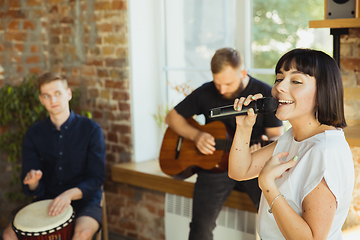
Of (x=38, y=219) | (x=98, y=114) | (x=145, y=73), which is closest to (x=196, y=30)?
(x=145, y=73)

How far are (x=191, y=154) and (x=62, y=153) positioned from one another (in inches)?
35.2

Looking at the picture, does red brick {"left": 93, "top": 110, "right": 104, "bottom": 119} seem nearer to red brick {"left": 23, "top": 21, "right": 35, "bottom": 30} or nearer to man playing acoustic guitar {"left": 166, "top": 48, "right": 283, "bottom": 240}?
red brick {"left": 23, "top": 21, "right": 35, "bottom": 30}

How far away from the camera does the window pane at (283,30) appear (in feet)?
8.53

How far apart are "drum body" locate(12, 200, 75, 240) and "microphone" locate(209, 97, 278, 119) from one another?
1213 millimetres

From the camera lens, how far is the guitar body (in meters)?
2.52

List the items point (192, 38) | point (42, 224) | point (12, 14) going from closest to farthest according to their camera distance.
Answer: point (42, 224) → point (192, 38) → point (12, 14)

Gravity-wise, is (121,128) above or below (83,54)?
below

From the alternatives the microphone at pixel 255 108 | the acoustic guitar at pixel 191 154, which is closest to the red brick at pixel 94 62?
the acoustic guitar at pixel 191 154

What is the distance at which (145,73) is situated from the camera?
3.34 metres

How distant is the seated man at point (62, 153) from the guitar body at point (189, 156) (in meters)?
0.45

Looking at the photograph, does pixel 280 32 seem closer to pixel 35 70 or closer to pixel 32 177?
pixel 32 177

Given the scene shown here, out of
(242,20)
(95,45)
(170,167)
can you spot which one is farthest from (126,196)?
(242,20)

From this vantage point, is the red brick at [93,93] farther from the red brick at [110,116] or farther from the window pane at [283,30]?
the window pane at [283,30]

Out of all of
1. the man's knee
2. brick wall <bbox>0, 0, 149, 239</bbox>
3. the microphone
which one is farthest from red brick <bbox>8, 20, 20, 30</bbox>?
the microphone
